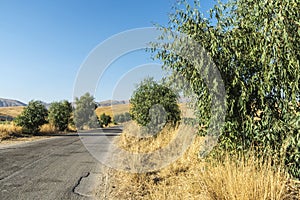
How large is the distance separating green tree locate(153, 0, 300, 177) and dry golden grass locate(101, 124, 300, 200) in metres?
0.47

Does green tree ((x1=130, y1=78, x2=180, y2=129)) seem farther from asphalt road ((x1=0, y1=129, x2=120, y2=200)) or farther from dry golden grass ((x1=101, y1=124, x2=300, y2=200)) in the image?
dry golden grass ((x1=101, y1=124, x2=300, y2=200))

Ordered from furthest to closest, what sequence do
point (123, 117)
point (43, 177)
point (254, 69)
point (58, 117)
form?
point (123, 117) < point (58, 117) < point (43, 177) < point (254, 69)

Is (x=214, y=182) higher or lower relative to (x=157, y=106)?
lower

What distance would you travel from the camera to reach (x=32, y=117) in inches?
872

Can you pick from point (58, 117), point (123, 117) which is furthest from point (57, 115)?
point (123, 117)

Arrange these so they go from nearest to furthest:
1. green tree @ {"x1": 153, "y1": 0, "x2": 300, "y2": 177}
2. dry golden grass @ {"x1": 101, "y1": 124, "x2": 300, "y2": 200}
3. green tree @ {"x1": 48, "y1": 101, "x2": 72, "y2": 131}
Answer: dry golden grass @ {"x1": 101, "y1": 124, "x2": 300, "y2": 200} < green tree @ {"x1": 153, "y1": 0, "x2": 300, "y2": 177} < green tree @ {"x1": 48, "y1": 101, "x2": 72, "y2": 131}

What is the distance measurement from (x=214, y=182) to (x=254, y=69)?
238cm

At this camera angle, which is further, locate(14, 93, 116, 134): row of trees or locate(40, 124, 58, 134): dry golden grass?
locate(40, 124, 58, 134): dry golden grass

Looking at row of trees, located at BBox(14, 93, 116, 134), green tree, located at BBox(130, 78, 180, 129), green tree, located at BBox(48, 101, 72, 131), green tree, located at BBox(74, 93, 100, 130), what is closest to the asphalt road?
green tree, located at BBox(130, 78, 180, 129)

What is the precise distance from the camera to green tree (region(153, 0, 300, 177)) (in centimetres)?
407

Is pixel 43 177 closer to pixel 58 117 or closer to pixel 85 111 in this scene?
pixel 58 117

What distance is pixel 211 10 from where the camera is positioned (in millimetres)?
5207

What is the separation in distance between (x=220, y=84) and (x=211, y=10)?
5.12 ft

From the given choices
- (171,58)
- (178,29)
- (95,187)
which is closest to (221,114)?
(171,58)
